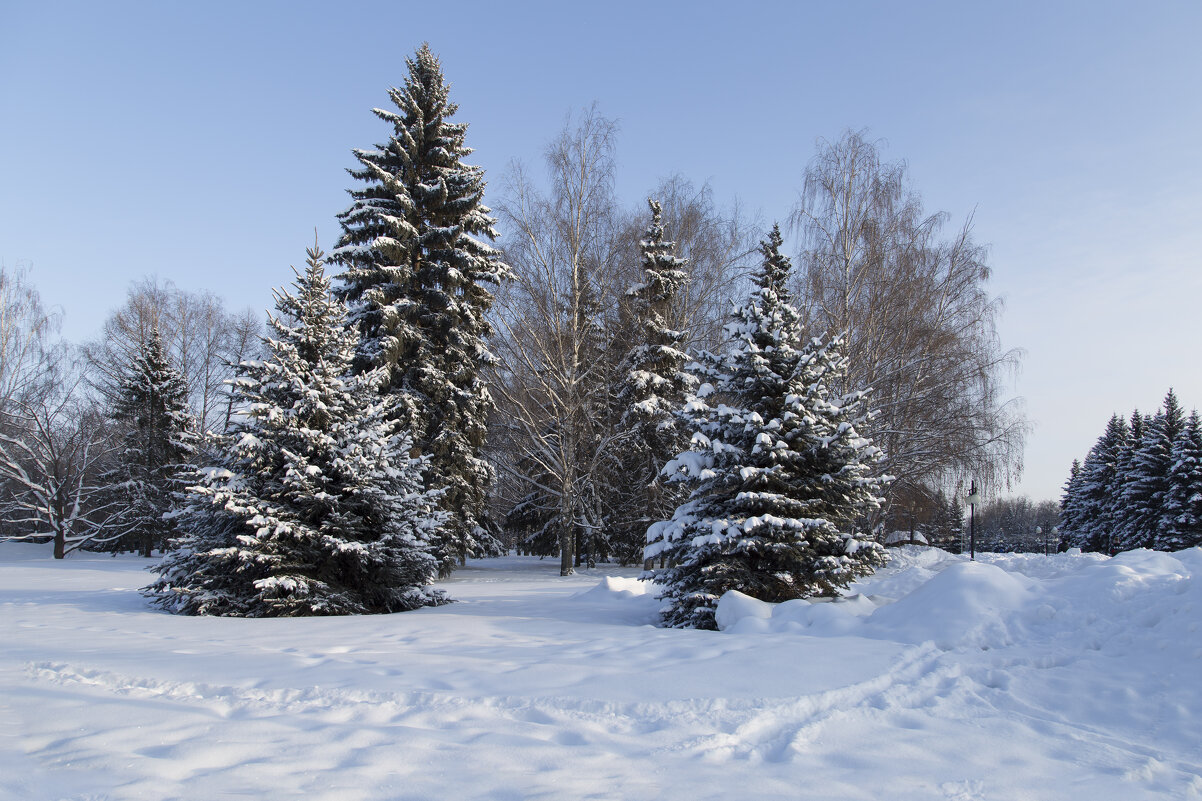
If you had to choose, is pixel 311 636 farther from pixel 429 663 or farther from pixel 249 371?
pixel 249 371

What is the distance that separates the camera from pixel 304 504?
10508 millimetres

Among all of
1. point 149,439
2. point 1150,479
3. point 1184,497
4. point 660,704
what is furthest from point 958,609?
A: point 1150,479

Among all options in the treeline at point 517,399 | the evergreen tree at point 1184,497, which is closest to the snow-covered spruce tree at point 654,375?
the treeline at point 517,399

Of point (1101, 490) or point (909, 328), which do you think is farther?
point (1101, 490)

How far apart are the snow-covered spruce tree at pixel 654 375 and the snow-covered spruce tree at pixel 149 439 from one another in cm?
1967

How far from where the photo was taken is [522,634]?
7906mm

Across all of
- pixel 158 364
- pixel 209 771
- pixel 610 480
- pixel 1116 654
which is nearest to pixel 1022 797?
pixel 1116 654

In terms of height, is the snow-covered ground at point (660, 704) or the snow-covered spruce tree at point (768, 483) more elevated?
the snow-covered spruce tree at point (768, 483)

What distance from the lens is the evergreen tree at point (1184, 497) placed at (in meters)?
31.2

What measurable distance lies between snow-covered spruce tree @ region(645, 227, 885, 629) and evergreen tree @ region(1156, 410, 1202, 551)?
31.1 metres

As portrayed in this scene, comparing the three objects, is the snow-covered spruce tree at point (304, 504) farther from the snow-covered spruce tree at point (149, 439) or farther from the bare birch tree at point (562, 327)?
the snow-covered spruce tree at point (149, 439)

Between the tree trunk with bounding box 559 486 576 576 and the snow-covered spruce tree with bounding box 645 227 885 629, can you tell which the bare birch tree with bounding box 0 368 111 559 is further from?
the snow-covered spruce tree with bounding box 645 227 885 629

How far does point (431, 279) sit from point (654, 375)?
24.1ft

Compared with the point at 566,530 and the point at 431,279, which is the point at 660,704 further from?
the point at 566,530
